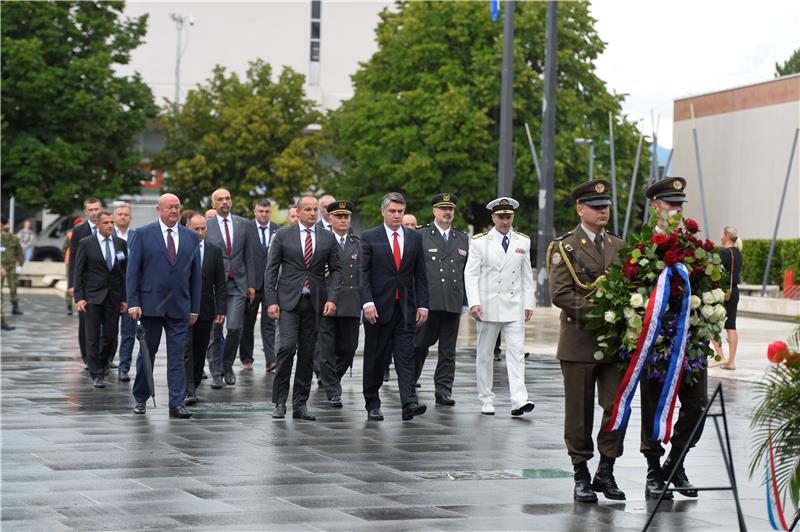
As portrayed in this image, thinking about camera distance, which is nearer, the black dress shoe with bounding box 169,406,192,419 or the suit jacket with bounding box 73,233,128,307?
the black dress shoe with bounding box 169,406,192,419

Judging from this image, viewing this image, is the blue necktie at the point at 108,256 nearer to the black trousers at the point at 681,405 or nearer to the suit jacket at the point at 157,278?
the suit jacket at the point at 157,278

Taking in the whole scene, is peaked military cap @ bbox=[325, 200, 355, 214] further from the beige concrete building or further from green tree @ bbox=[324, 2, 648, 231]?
green tree @ bbox=[324, 2, 648, 231]

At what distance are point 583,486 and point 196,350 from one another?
6.50 metres

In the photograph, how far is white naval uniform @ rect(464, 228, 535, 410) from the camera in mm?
13656

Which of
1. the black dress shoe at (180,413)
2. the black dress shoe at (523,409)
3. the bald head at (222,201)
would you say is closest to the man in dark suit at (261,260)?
the bald head at (222,201)

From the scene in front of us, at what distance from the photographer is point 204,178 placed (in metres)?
62.0

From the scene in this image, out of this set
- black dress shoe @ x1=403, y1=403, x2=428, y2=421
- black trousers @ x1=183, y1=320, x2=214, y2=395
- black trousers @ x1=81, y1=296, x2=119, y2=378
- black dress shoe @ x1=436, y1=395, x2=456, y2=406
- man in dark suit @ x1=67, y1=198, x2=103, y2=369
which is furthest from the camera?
man in dark suit @ x1=67, y1=198, x2=103, y2=369

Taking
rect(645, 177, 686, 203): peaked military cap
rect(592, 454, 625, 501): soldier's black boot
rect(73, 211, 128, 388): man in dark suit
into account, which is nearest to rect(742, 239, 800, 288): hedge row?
rect(73, 211, 128, 388): man in dark suit

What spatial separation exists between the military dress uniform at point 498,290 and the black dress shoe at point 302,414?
1.78 m

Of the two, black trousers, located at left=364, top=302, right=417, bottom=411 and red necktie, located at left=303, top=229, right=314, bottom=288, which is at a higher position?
red necktie, located at left=303, top=229, right=314, bottom=288

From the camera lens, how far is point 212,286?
14.6m

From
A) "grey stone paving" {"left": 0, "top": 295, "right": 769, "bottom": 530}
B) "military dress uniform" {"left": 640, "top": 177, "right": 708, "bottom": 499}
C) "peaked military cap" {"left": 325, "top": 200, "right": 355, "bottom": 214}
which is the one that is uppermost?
"peaked military cap" {"left": 325, "top": 200, "right": 355, "bottom": 214}

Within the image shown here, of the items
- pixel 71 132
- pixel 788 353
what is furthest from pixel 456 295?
pixel 71 132

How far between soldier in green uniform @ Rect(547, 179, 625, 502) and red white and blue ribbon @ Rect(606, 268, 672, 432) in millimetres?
456
